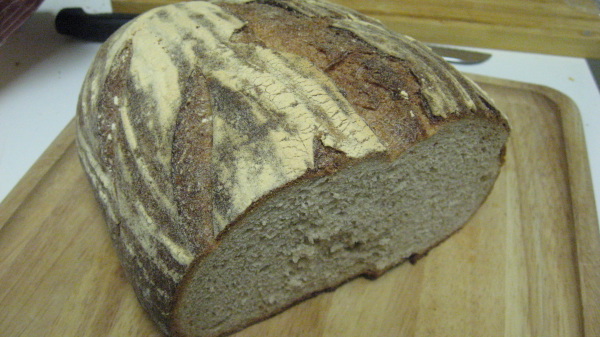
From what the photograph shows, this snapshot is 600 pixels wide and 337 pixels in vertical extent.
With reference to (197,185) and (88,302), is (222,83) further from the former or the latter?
(88,302)

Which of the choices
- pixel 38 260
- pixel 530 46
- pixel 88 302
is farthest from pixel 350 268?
pixel 530 46

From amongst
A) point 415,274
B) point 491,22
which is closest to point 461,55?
point 491,22

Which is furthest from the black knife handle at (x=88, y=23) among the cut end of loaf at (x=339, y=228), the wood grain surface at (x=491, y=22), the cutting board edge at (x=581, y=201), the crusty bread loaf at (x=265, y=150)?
the cutting board edge at (x=581, y=201)

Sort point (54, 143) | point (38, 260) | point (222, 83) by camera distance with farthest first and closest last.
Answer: point (54, 143), point (38, 260), point (222, 83)

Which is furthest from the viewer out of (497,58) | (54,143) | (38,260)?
(497,58)

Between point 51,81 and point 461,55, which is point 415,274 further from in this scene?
point 51,81

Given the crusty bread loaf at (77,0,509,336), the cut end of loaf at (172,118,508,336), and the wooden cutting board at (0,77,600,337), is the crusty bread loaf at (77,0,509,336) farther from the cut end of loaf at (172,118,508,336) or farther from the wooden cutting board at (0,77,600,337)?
the wooden cutting board at (0,77,600,337)

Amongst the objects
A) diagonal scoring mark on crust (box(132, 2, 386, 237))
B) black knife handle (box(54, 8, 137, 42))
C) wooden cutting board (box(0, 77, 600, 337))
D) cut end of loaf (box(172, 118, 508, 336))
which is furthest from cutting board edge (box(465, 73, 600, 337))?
black knife handle (box(54, 8, 137, 42))
